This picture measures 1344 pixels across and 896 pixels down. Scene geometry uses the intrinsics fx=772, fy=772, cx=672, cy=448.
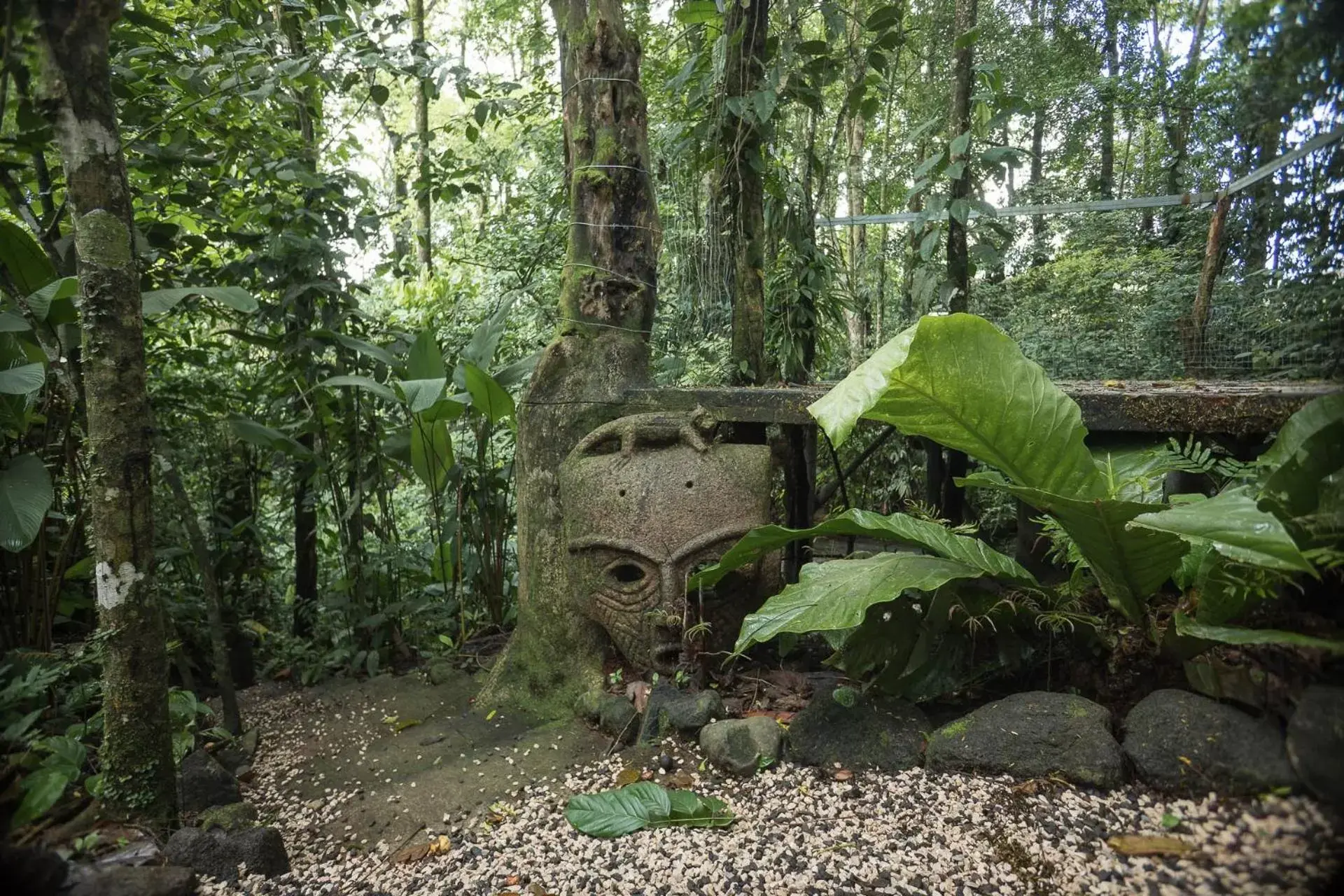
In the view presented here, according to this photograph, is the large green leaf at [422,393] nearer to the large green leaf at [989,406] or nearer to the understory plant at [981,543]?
the understory plant at [981,543]

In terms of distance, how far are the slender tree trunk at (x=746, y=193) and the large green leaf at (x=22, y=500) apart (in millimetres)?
2260

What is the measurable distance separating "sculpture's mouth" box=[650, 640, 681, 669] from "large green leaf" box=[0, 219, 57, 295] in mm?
1883

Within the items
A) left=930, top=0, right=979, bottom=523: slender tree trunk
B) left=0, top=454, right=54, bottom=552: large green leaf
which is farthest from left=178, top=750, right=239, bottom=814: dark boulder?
left=930, top=0, right=979, bottom=523: slender tree trunk

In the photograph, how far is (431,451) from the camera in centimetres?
315

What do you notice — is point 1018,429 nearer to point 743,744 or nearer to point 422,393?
point 743,744

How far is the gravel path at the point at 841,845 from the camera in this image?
2.04 ft

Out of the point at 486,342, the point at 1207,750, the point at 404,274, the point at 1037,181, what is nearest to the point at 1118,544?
the point at 1207,750

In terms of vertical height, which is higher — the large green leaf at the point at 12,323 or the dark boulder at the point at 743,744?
the large green leaf at the point at 12,323

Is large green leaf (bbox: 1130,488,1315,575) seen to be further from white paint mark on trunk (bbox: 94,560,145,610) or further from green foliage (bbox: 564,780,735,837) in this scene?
white paint mark on trunk (bbox: 94,560,145,610)

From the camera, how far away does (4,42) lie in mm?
855

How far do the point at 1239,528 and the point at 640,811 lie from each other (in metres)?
1.11

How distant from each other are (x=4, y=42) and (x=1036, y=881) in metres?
1.49

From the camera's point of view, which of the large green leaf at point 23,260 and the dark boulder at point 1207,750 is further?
the large green leaf at point 23,260

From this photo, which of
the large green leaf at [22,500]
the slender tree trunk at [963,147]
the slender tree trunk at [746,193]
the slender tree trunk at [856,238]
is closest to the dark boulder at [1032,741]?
the slender tree trunk at [963,147]
